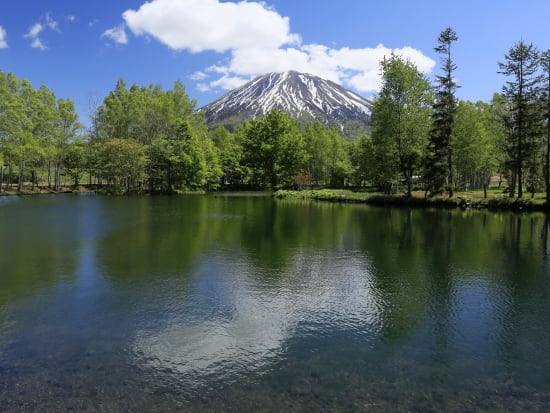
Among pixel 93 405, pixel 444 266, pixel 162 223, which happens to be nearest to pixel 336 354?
pixel 93 405

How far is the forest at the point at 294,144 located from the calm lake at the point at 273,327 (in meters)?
31.3

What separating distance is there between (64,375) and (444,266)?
14976mm

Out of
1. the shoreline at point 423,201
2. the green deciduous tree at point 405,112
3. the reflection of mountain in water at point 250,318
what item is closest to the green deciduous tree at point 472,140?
the green deciduous tree at point 405,112

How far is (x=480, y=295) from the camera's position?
13.0m

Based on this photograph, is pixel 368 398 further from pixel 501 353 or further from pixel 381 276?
pixel 381 276

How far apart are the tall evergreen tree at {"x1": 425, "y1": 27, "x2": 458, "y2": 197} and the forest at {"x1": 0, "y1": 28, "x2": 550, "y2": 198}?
13 cm

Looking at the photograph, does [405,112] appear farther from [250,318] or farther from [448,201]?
[250,318]

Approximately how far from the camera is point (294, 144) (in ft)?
294

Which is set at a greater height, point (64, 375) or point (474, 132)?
point (474, 132)

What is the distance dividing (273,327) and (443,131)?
46222 mm

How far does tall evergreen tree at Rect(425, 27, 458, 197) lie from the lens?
1908 inches

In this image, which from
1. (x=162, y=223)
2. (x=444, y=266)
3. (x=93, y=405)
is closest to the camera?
(x=93, y=405)

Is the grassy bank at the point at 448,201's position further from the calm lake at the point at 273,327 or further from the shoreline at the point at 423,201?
the calm lake at the point at 273,327

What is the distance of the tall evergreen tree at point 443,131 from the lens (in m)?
48.5
